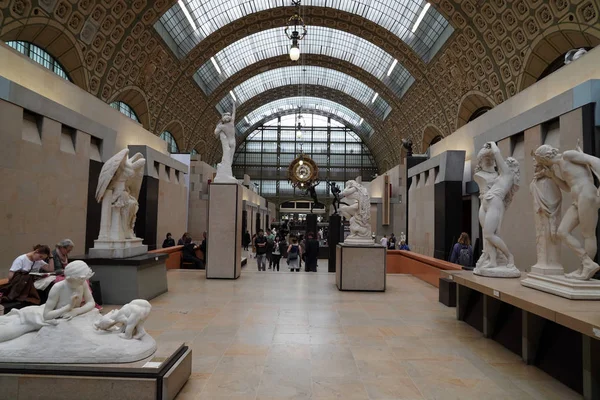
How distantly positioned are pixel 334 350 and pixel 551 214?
340cm

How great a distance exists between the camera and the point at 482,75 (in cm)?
1864

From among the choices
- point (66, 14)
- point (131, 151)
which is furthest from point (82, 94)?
point (66, 14)

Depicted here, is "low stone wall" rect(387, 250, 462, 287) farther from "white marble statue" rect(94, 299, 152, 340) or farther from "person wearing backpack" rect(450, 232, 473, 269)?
"white marble statue" rect(94, 299, 152, 340)

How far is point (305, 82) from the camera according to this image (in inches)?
1604

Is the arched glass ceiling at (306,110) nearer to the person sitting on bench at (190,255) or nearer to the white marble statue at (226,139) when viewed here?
the person sitting on bench at (190,255)

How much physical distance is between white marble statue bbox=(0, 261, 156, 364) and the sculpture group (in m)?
4.72

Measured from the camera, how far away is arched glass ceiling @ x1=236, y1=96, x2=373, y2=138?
46688 millimetres

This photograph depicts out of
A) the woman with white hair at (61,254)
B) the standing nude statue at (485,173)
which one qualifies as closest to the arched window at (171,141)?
the woman with white hair at (61,254)

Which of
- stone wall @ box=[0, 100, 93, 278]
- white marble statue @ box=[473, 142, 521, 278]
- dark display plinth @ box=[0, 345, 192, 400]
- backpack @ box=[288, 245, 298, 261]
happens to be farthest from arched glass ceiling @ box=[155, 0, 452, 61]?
dark display plinth @ box=[0, 345, 192, 400]

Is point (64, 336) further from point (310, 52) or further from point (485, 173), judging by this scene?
point (310, 52)

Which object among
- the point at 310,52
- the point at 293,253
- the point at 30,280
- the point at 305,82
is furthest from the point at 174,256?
the point at 305,82

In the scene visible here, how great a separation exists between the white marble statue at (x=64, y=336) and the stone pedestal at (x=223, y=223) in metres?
6.83

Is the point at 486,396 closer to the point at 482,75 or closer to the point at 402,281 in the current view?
the point at 402,281

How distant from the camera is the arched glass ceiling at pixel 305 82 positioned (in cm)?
3797
